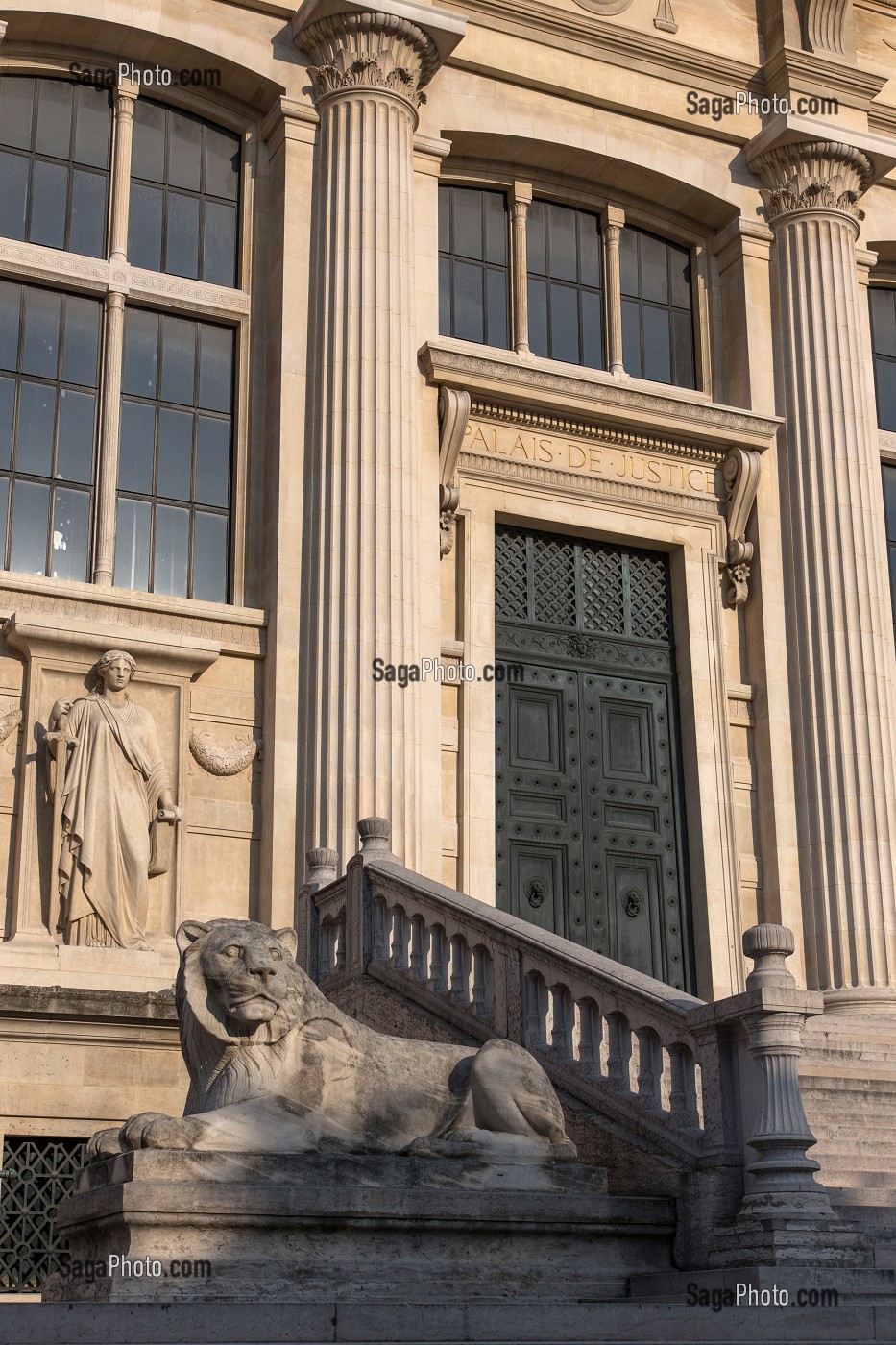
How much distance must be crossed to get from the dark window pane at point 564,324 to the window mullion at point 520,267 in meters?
0.42

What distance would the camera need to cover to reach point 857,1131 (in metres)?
10.8

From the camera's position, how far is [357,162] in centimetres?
1858

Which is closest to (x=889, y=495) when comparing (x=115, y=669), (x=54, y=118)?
(x=115, y=669)

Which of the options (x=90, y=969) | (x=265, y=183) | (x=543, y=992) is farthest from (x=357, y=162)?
(x=543, y=992)

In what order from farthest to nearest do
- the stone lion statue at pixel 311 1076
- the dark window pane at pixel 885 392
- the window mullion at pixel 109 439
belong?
1. the dark window pane at pixel 885 392
2. the window mullion at pixel 109 439
3. the stone lion statue at pixel 311 1076

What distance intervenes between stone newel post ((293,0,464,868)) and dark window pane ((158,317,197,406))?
1.40 meters

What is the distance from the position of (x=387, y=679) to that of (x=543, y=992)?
20.5ft

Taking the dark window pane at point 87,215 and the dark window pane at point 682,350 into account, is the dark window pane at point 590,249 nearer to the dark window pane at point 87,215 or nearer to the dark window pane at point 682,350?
the dark window pane at point 682,350

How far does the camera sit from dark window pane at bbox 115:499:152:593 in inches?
703

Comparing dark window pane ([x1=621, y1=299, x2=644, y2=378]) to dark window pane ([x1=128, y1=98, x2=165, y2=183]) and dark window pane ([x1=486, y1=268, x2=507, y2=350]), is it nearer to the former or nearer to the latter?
dark window pane ([x1=486, y1=268, x2=507, y2=350])

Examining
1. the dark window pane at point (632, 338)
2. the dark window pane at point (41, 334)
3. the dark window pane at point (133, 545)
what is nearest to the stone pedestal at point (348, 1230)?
the dark window pane at point (133, 545)

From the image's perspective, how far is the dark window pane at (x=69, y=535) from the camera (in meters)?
17.5

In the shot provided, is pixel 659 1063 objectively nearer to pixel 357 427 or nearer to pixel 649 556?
pixel 357 427

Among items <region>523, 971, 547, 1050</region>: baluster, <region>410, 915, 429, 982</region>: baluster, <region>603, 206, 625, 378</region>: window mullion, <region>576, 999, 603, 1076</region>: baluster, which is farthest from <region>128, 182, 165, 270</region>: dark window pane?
<region>576, 999, 603, 1076</region>: baluster
